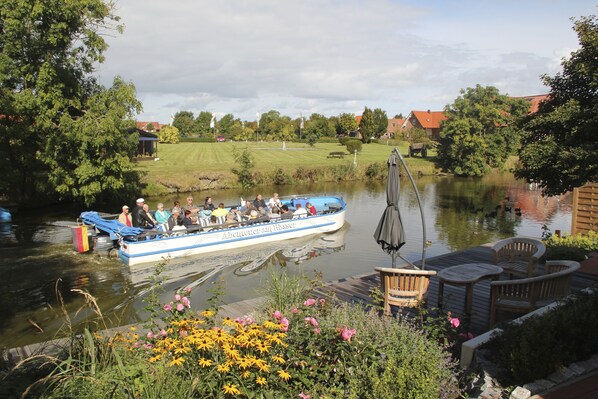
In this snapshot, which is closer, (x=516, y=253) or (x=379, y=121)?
(x=516, y=253)

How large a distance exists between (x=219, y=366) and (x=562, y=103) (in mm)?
15729

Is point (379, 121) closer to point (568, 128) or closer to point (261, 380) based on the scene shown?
point (568, 128)

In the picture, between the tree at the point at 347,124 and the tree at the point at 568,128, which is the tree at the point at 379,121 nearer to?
the tree at the point at 347,124

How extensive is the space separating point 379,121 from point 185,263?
83427mm

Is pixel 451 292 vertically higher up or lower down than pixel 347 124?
lower down

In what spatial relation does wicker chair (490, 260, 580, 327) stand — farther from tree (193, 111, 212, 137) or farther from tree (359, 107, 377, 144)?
tree (193, 111, 212, 137)

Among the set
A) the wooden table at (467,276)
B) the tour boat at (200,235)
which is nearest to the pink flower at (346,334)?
the wooden table at (467,276)

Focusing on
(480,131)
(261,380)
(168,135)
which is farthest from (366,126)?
(261,380)

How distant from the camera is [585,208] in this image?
1576cm

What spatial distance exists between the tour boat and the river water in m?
0.38

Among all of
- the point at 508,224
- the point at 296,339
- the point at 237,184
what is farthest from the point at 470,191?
the point at 296,339

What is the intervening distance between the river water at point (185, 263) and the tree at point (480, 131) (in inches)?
840

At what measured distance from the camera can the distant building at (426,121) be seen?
3767 inches

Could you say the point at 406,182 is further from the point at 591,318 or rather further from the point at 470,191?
the point at 591,318
